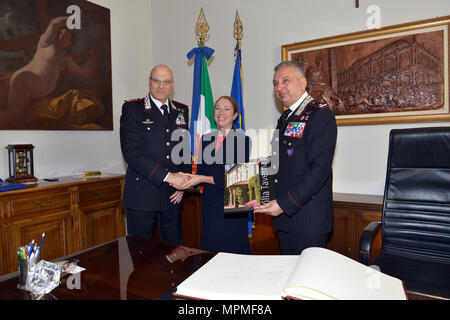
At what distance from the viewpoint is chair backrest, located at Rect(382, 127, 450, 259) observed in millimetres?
1511

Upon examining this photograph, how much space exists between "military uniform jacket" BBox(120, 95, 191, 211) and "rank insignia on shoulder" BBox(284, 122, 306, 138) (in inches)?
33.9

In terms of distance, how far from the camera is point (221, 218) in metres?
2.03

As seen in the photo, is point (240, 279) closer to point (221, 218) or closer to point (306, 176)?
point (306, 176)

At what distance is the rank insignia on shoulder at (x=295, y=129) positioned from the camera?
1.61m

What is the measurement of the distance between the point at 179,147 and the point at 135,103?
44cm

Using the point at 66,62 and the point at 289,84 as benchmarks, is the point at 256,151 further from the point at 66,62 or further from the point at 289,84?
the point at 66,62

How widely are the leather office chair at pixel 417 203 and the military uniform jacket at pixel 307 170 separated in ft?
0.87

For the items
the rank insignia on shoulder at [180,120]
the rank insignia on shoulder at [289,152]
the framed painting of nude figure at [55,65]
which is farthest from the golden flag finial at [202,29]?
the rank insignia on shoulder at [289,152]

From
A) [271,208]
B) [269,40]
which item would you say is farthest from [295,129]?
[269,40]

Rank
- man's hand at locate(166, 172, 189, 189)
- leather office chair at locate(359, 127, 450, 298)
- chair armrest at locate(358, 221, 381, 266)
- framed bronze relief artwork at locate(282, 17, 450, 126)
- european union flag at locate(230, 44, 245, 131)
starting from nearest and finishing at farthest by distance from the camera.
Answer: chair armrest at locate(358, 221, 381, 266)
leather office chair at locate(359, 127, 450, 298)
man's hand at locate(166, 172, 189, 189)
framed bronze relief artwork at locate(282, 17, 450, 126)
european union flag at locate(230, 44, 245, 131)

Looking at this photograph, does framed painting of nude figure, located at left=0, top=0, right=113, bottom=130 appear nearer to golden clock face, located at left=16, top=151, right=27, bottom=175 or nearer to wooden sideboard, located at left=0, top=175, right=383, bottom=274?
golden clock face, located at left=16, top=151, right=27, bottom=175

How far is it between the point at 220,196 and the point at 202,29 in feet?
7.17

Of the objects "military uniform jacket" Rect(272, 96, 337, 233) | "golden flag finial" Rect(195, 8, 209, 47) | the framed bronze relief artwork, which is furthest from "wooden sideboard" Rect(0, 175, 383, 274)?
"golden flag finial" Rect(195, 8, 209, 47)

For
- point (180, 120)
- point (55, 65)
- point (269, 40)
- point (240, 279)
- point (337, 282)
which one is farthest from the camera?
point (269, 40)
